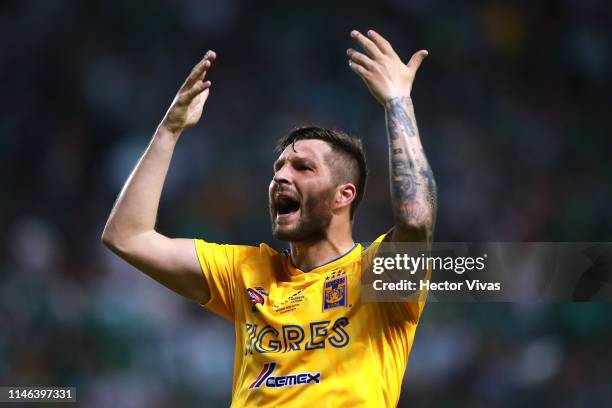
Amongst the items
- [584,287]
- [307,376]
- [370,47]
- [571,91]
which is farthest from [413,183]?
[571,91]

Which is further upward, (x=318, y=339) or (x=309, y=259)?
(x=309, y=259)

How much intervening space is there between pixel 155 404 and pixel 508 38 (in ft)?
17.5

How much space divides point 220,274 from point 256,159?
4.59 m

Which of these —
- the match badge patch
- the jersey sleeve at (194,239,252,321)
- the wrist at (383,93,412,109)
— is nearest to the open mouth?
the jersey sleeve at (194,239,252,321)

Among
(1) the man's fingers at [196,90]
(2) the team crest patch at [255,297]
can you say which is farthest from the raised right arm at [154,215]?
(2) the team crest patch at [255,297]

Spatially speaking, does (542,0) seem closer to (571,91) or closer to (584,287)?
(571,91)

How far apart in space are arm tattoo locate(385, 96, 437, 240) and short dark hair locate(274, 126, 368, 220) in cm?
58

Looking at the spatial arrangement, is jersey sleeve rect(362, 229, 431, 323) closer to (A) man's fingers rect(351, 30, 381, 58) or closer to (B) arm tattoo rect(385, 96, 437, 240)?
(B) arm tattoo rect(385, 96, 437, 240)

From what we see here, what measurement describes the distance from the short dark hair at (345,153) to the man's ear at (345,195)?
1.3 inches

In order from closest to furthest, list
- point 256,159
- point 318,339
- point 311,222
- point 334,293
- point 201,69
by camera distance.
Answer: point 318,339
point 334,293
point 201,69
point 311,222
point 256,159

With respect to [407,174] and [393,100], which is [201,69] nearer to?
[393,100]

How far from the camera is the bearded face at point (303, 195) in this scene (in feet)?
11.7

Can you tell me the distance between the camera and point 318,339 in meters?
3.17

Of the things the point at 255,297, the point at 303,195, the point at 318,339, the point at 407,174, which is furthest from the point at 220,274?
the point at 407,174
